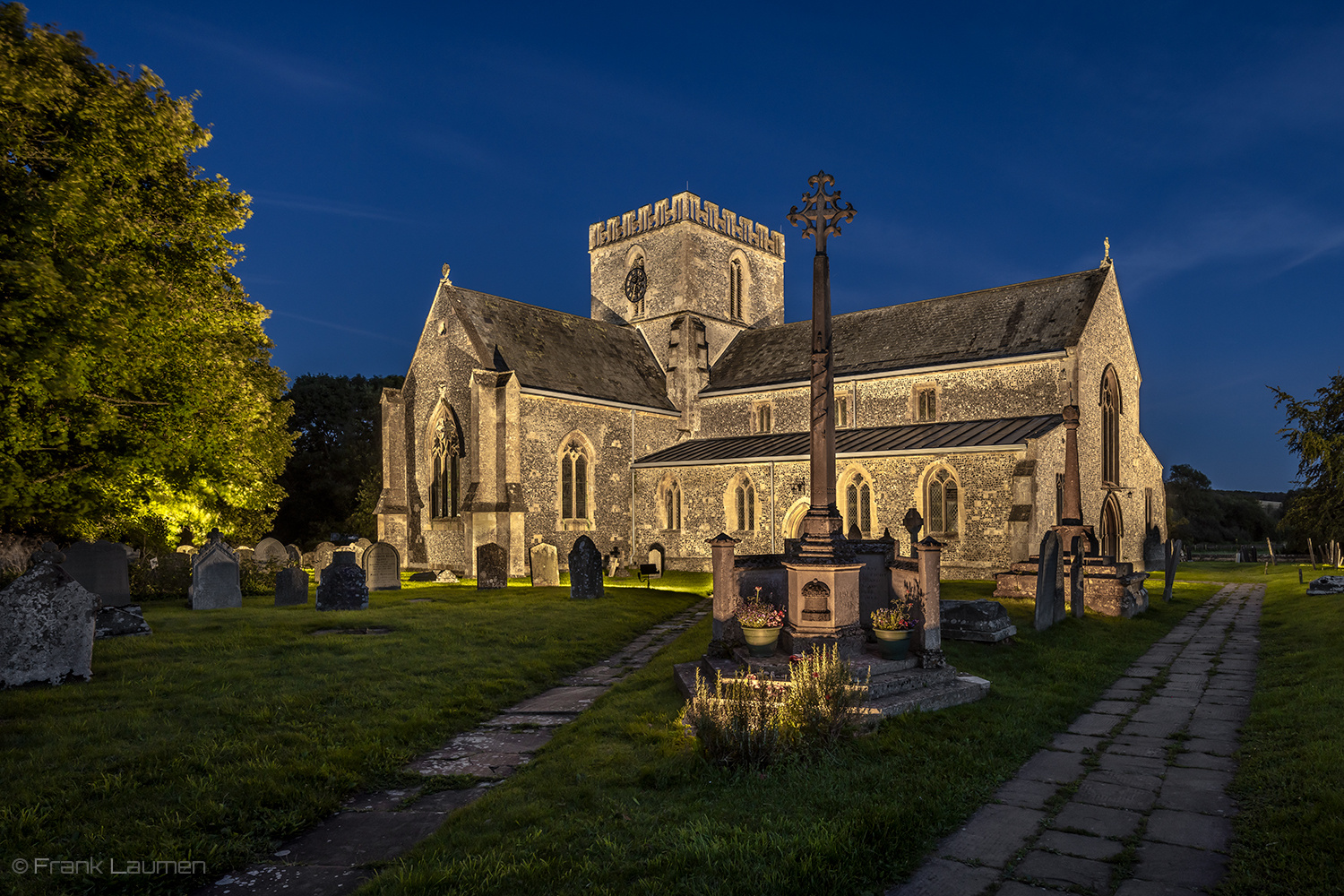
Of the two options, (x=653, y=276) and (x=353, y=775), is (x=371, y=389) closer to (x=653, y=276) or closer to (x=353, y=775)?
(x=653, y=276)

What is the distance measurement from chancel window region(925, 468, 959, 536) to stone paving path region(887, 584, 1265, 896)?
13.2 metres

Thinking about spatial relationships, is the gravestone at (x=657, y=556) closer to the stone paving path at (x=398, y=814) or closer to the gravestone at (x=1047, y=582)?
the gravestone at (x=1047, y=582)

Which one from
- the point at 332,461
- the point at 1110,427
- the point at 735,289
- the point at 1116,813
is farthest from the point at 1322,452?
the point at 332,461

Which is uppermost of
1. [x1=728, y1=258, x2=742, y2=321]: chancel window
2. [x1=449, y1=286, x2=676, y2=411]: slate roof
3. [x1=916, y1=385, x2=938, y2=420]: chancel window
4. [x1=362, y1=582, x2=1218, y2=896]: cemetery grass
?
[x1=728, y1=258, x2=742, y2=321]: chancel window

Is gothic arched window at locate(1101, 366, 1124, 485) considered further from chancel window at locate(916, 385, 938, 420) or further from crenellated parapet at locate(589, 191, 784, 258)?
crenellated parapet at locate(589, 191, 784, 258)

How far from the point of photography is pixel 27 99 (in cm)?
1250

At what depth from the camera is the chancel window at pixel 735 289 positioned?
116ft

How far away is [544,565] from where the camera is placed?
801 inches

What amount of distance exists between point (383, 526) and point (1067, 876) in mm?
26009

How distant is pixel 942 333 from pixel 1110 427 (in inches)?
250

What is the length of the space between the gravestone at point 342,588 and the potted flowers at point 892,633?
10.3 meters

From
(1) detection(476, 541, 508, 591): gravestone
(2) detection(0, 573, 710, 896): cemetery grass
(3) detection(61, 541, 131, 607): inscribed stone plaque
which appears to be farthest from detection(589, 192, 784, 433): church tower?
(3) detection(61, 541, 131, 607): inscribed stone plaque

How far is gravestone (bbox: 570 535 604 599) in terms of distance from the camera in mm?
17312

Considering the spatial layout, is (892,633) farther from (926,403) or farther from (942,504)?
(926,403)
